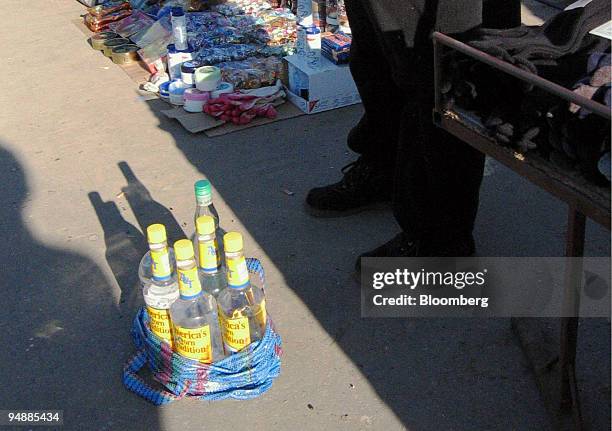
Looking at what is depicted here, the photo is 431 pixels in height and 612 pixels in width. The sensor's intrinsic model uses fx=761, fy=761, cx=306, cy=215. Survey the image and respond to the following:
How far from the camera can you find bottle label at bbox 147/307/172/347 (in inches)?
87.8

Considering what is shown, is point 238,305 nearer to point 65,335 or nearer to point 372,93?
point 65,335

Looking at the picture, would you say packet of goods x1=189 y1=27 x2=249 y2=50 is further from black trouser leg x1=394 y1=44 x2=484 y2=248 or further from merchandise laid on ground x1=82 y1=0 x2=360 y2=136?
black trouser leg x1=394 y1=44 x2=484 y2=248

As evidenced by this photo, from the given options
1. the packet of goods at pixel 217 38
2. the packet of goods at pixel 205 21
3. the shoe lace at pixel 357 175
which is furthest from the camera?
the packet of goods at pixel 205 21

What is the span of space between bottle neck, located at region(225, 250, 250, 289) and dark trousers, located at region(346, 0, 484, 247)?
67 cm

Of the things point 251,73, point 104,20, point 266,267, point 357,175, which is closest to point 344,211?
point 357,175

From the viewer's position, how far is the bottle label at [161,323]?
223 cm

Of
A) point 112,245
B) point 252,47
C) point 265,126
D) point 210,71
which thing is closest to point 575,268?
point 112,245

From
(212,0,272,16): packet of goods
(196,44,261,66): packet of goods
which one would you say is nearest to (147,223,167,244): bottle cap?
(196,44,261,66): packet of goods

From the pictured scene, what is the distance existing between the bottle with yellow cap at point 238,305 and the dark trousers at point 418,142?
63 cm

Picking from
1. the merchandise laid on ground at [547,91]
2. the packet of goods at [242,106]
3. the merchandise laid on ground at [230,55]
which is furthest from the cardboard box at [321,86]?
the merchandise laid on ground at [547,91]

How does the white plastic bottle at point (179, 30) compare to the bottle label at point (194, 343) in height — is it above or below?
above

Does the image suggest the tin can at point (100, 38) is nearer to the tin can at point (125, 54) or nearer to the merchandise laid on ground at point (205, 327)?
the tin can at point (125, 54)

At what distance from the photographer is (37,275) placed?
9.48ft

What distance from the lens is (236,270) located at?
7.02ft
